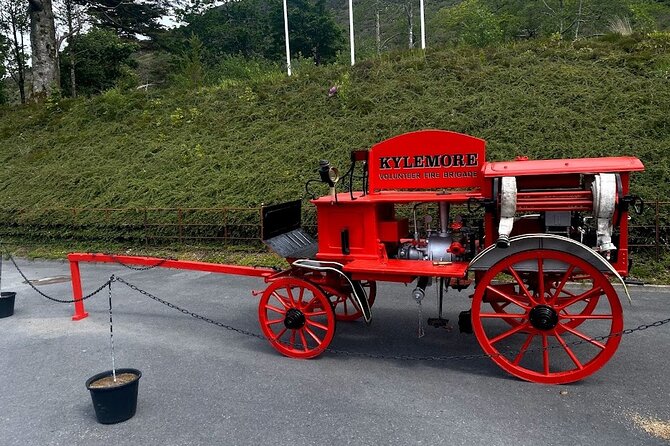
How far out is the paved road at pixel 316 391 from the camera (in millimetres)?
3615

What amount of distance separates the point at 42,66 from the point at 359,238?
67.1 feet

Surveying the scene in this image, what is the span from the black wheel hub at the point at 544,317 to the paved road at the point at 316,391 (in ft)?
1.73

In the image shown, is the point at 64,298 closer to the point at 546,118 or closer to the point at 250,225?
the point at 250,225

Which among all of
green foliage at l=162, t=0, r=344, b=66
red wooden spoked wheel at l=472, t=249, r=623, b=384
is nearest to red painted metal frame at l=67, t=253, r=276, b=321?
red wooden spoked wheel at l=472, t=249, r=623, b=384

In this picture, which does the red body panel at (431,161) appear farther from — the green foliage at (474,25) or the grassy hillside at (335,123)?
the green foliage at (474,25)

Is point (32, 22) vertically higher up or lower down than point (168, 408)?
higher up

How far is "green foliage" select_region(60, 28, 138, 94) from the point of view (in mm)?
24083

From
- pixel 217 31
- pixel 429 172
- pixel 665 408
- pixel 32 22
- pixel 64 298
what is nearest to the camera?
pixel 665 408

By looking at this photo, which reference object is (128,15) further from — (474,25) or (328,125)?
(328,125)

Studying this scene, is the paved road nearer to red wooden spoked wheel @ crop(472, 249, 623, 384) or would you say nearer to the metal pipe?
red wooden spoked wheel @ crop(472, 249, 623, 384)

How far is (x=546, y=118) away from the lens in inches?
435

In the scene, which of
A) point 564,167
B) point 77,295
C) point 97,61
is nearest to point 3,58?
point 97,61

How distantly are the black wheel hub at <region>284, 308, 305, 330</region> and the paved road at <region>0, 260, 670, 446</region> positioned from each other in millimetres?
351

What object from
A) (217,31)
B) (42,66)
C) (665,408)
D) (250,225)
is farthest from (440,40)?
(665,408)
